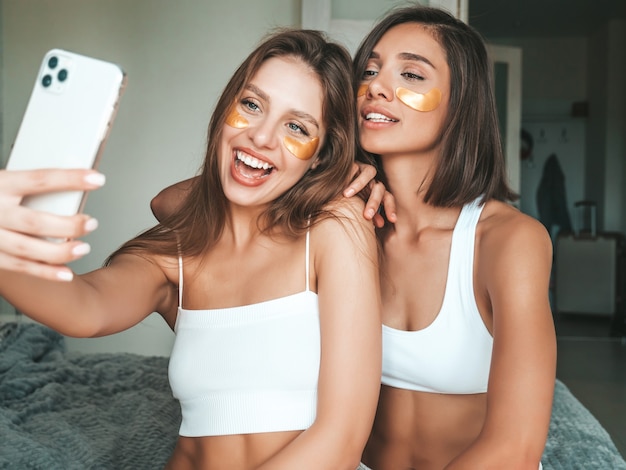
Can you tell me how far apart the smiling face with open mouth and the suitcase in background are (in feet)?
20.4

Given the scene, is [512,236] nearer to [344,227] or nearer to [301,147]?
[344,227]

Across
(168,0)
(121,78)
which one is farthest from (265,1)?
(121,78)

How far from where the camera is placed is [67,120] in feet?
2.77

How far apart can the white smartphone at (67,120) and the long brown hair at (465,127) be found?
91 cm

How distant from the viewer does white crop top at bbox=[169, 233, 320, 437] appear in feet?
4.29

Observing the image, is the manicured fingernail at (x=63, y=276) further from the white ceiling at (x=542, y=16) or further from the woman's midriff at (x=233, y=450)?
the white ceiling at (x=542, y=16)

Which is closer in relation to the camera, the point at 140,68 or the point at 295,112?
the point at 295,112

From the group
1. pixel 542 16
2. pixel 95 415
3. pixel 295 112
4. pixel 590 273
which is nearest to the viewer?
pixel 295 112

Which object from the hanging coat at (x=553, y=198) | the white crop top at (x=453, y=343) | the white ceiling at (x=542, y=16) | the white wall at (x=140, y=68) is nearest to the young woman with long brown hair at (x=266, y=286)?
the white crop top at (x=453, y=343)

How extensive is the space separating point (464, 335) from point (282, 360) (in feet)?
1.32

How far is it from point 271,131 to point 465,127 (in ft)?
1.67

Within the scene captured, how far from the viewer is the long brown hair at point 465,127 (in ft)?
5.32

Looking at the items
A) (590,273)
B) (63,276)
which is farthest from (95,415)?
(590,273)

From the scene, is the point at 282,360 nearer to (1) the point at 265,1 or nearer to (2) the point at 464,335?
(2) the point at 464,335
